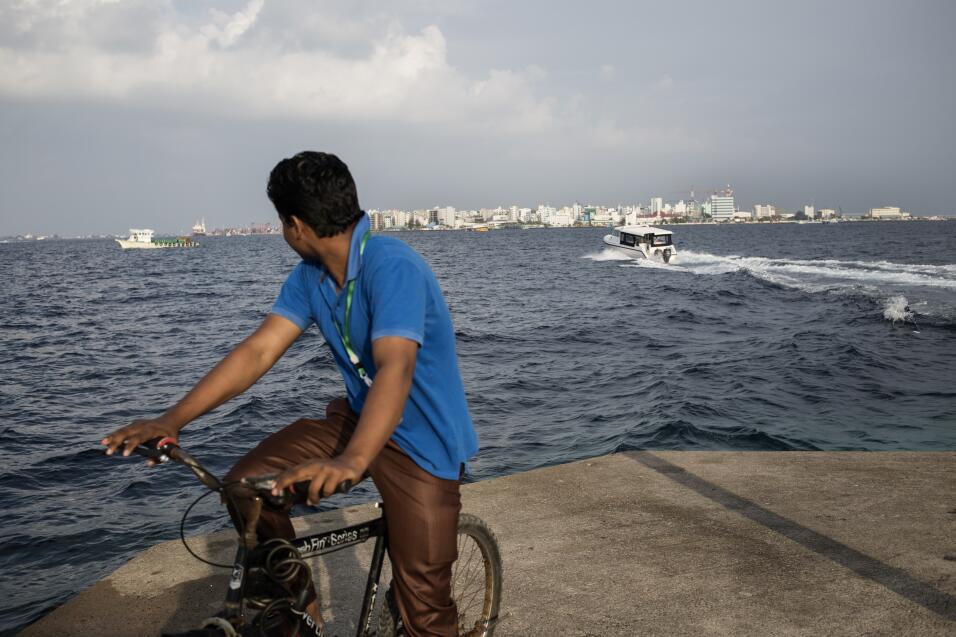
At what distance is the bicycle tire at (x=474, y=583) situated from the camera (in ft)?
9.25

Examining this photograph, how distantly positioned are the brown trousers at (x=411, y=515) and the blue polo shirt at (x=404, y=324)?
64 mm

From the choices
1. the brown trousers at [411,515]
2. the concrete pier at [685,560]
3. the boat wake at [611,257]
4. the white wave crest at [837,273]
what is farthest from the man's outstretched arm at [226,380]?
the boat wake at [611,257]

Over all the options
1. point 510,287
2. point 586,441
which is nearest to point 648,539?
point 586,441

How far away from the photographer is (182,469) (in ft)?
34.9

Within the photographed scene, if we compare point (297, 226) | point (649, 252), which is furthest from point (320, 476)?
point (649, 252)

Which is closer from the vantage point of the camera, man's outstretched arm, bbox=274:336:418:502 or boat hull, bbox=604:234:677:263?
man's outstretched arm, bbox=274:336:418:502

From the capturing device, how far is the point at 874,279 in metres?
37.0

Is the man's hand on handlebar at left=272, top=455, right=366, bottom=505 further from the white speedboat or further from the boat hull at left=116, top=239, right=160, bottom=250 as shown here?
the boat hull at left=116, top=239, right=160, bottom=250

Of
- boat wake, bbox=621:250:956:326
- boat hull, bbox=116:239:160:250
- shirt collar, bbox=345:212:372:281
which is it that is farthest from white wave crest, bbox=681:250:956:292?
boat hull, bbox=116:239:160:250

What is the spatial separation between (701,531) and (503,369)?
12677 mm

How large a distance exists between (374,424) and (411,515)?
53 centimetres

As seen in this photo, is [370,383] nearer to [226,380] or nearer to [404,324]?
[404,324]

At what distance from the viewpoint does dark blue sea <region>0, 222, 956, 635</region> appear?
895cm

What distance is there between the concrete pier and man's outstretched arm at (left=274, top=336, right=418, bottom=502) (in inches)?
80.1
